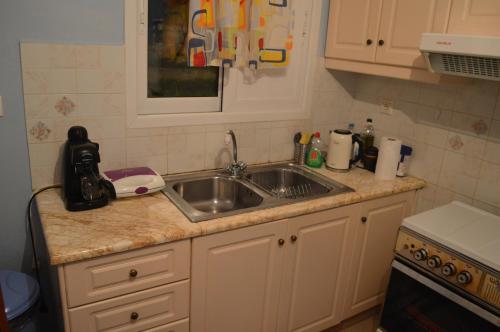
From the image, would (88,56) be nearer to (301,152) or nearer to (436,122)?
(301,152)

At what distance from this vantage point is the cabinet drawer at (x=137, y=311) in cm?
147

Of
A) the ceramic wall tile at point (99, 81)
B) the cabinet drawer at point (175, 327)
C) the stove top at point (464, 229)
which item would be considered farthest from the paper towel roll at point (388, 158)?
the ceramic wall tile at point (99, 81)

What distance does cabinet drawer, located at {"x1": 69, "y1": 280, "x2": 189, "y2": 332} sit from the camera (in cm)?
147

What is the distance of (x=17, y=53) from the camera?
5.33 feet

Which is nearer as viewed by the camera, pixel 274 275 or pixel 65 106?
pixel 65 106

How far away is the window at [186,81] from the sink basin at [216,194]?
1.04 ft

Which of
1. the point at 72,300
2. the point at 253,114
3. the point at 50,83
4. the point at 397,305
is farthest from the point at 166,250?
the point at 397,305

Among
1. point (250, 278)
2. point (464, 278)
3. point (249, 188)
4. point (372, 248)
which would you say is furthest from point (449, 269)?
point (249, 188)

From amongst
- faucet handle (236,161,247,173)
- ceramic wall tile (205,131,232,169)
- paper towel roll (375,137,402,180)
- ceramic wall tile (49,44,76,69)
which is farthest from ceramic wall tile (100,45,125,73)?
paper towel roll (375,137,402,180)

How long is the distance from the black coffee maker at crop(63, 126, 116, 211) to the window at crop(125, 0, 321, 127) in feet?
1.00

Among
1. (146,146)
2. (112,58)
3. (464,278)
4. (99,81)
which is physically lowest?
(464,278)

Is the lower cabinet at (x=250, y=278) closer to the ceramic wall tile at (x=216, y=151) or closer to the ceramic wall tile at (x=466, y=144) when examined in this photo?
the ceramic wall tile at (x=466, y=144)

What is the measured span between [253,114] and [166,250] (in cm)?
100

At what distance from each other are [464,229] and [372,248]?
1.75 ft
